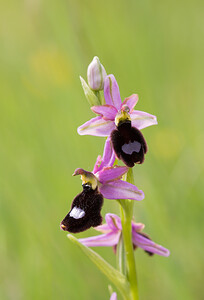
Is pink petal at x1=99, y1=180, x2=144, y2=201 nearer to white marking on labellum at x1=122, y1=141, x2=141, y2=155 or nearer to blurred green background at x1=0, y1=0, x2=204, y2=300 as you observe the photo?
white marking on labellum at x1=122, y1=141, x2=141, y2=155

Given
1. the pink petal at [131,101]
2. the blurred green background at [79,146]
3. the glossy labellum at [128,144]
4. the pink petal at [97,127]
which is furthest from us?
the blurred green background at [79,146]

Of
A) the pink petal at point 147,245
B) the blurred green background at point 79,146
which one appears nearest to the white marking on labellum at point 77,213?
the pink petal at point 147,245

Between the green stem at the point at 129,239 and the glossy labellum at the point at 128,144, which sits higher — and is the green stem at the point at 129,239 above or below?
below

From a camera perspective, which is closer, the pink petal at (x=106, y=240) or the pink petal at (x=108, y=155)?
the pink petal at (x=108, y=155)

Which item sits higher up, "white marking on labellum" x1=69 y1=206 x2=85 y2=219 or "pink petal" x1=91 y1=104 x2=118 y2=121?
"pink petal" x1=91 y1=104 x2=118 y2=121

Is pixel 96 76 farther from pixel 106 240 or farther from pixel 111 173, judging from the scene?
pixel 106 240

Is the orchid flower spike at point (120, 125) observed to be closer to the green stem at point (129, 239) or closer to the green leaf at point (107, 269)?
the green stem at point (129, 239)

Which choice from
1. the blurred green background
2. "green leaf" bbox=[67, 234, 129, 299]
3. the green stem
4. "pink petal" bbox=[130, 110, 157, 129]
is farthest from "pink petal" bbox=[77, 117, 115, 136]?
the blurred green background
